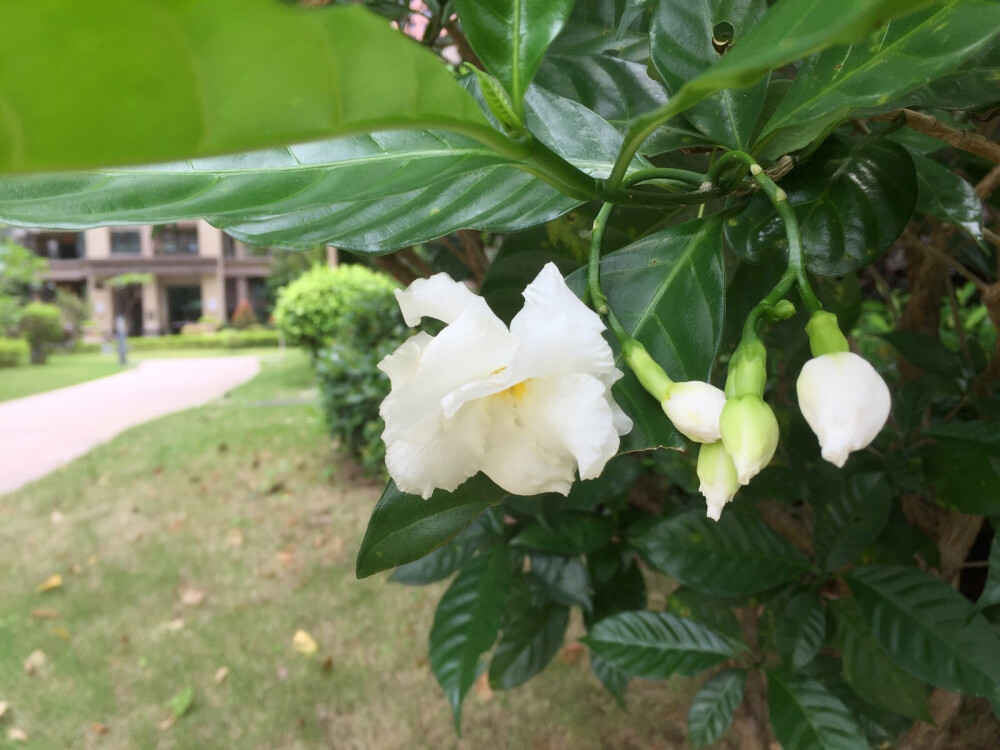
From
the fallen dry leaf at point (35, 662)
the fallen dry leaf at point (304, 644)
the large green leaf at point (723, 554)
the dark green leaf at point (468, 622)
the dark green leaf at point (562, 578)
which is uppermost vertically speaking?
the large green leaf at point (723, 554)

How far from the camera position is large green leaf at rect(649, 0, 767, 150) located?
0.39 meters

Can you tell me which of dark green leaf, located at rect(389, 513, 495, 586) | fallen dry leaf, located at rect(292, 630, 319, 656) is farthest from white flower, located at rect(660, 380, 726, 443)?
fallen dry leaf, located at rect(292, 630, 319, 656)

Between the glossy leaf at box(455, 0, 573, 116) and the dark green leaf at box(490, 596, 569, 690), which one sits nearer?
the glossy leaf at box(455, 0, 573, 116)

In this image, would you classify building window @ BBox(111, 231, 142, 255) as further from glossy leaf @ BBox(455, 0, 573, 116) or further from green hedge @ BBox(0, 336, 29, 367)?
glossy leaf @ BBox(455, 0, 573, 116)

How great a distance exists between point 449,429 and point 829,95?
0.25 metres

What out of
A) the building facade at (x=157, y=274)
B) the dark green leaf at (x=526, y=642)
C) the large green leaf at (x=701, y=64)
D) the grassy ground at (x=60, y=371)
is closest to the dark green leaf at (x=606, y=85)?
the large green leaf at (x=701, y=64)

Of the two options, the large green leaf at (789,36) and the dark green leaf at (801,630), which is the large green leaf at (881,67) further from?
the dark green leaf at (801,630)

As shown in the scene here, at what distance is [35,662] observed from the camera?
1.91 meters

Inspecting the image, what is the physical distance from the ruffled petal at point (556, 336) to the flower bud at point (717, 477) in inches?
2.2

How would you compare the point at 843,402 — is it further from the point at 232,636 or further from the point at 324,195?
the point at 232,636

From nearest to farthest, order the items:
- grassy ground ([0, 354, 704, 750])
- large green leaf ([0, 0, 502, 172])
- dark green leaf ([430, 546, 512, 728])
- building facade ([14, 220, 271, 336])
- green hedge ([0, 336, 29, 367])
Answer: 1. large green leaf ([0, 0, 502, 172])
2. dark green leaf ([430, 546, 512, 728])
3. grassy ground ([0, 354, 704, 750])
4. green hedge ([0, 336, 29, 367])
5. building facade ([14, 220, 271, 336])

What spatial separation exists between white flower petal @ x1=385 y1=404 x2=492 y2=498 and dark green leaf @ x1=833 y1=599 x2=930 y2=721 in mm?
648

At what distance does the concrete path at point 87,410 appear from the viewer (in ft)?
12.3

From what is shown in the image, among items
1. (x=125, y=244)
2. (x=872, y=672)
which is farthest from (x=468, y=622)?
(x=125, y=244)
